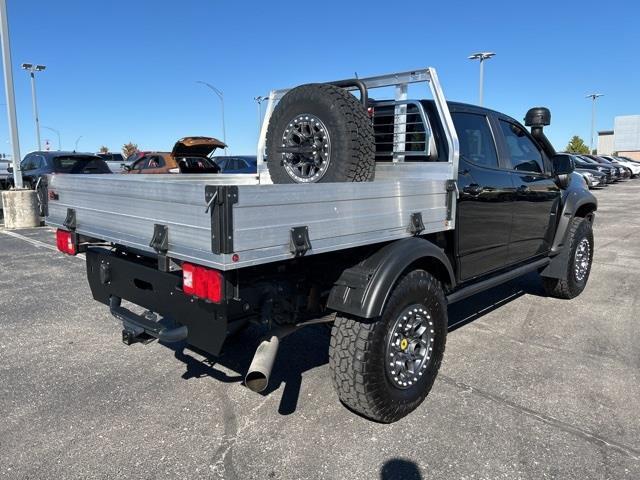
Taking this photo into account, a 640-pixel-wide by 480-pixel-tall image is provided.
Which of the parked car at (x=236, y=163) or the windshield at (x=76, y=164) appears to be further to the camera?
the parked car at (x=236, y=163)

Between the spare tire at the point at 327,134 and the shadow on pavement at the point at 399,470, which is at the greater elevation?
the spare tire at the point at 327,134

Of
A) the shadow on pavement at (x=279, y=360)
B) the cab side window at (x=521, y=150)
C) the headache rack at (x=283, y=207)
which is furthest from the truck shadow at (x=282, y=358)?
the cab side window at (x=521, y=150)

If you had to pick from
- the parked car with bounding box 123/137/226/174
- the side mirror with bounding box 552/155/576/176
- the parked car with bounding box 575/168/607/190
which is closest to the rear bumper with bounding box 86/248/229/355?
the side mirror with bounding box 552/155/576/176

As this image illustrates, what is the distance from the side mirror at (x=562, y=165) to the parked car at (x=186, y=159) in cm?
805

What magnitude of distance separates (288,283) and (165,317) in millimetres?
778

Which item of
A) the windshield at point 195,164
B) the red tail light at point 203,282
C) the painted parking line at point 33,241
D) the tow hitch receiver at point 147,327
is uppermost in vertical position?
the windshield at point 195,164

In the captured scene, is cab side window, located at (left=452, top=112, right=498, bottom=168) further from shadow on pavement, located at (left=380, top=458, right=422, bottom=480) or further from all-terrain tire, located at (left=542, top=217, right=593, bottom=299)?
shadow on pavement, located at (left=380, top=458, right=422, bottom=480)

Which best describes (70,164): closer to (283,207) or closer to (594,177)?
(283,207)

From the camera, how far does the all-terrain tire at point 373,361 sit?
2902mm

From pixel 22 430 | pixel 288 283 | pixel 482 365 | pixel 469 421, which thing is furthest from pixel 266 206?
pixel 482 365

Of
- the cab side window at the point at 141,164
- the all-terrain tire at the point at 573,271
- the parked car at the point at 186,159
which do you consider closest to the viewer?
the all-terrain tire at the point at 573,271

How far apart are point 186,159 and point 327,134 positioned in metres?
11.4

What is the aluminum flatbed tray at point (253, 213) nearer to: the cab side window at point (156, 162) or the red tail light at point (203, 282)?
the red tail light at point (203, 282)

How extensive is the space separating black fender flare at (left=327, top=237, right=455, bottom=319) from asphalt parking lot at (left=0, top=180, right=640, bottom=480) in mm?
781
